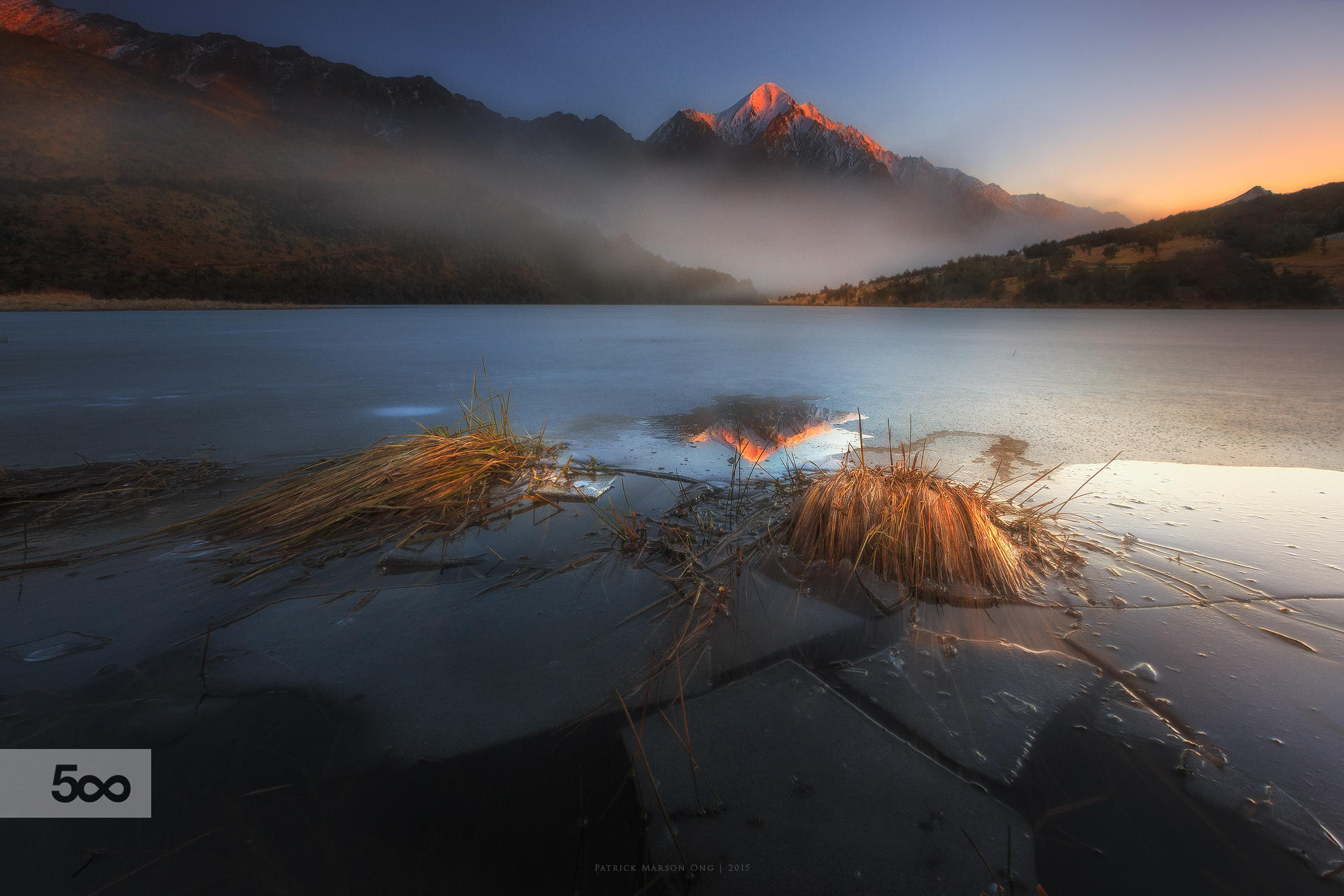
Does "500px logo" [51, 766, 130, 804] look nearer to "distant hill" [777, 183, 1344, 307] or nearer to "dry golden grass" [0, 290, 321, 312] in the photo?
"distant hill" [777, 183, 1344, 307]

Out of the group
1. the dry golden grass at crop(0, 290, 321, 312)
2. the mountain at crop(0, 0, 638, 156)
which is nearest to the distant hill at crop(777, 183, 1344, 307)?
the dry golden grass at crop(0, 290, 321, 312)

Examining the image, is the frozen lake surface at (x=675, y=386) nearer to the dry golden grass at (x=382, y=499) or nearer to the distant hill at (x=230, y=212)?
the dry golden grass at (x=382, y=499)

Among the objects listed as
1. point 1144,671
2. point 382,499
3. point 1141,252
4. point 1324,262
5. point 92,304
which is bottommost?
point 1144,671

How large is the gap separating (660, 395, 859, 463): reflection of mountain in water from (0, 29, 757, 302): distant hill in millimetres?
47141

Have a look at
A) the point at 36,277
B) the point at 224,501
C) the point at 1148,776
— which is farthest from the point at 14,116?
the point at 1148,776

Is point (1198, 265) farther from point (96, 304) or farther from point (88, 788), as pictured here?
point (96, 304)

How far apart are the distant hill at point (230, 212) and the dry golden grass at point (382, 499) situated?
47.0m

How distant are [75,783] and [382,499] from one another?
4.80 ft

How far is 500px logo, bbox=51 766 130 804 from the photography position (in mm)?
1043

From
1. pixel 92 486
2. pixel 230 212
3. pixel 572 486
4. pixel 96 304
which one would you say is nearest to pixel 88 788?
pixel 572 486

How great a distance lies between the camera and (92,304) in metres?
28.9

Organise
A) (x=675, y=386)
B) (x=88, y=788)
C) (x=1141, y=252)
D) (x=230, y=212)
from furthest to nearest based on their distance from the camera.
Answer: (x=230, y=212) → (x=1141, y=252) → (x=675, y=386) → (x=88, y=788)

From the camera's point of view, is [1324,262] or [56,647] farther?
[1324,262]

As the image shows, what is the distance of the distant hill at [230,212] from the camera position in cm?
3609
